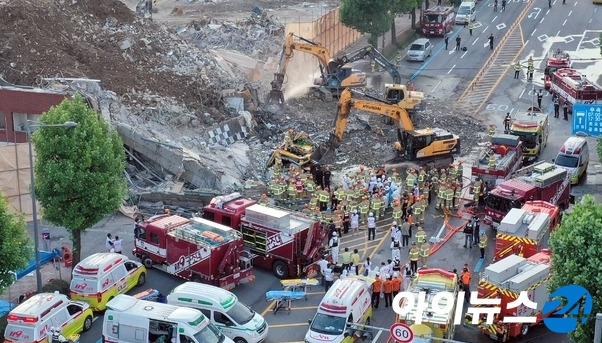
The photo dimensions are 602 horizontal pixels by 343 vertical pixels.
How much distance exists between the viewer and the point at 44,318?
1209 inches

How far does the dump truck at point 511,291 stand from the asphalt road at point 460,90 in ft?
2.17

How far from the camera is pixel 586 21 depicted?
79.5m

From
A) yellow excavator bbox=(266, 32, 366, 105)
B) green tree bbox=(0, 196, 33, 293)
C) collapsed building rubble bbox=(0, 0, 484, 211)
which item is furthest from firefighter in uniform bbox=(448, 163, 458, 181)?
green tree bbox=(0, 196, 33, 293)

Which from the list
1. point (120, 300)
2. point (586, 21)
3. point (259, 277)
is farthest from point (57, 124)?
point (586, 21)

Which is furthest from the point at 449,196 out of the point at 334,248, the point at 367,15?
the point at 367,15

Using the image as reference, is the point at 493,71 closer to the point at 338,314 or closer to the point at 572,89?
the point at 572,89

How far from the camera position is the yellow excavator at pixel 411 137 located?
49344mm

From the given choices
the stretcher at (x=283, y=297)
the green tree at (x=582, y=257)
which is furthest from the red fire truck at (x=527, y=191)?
the green tree at (x=582, y=257)

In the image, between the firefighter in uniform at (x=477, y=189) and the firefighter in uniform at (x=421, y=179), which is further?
the firefighter in uniform at (x=421, y=179)

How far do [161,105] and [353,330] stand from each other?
75.8 ft

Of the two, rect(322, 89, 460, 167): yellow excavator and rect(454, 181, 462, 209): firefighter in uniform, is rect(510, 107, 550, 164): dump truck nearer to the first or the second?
rect(322, 89, 460, 167): yellow excavator

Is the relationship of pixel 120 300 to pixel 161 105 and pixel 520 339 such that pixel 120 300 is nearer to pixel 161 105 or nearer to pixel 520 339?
pixel 520 339

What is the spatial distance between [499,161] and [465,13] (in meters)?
37.6

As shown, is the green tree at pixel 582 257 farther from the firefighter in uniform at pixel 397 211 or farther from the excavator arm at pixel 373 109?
the excavator arm at pixel 373 109
